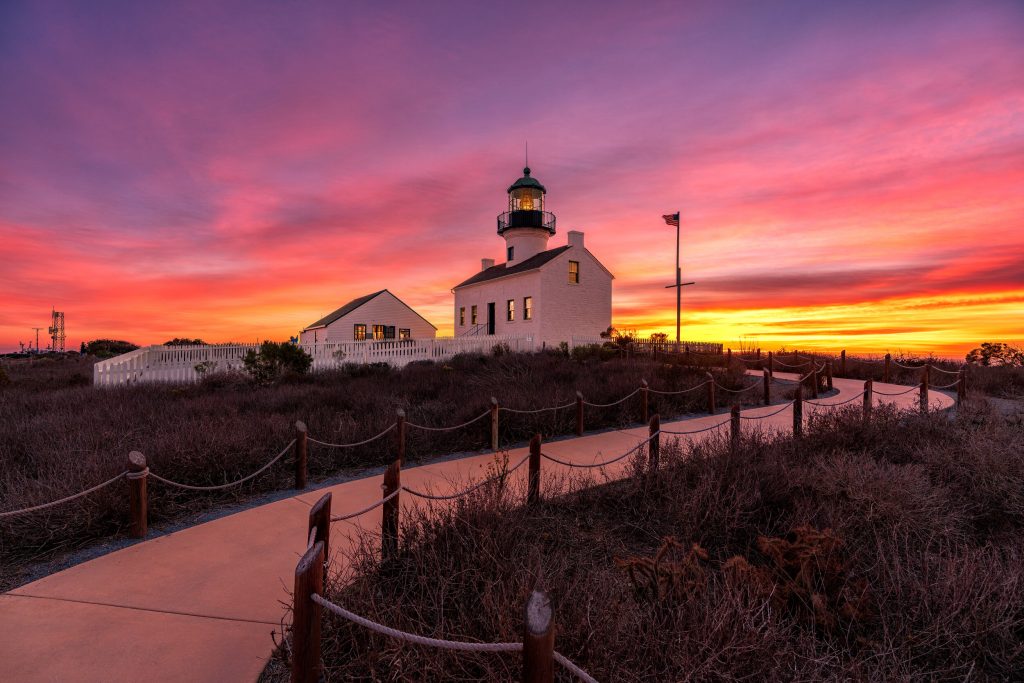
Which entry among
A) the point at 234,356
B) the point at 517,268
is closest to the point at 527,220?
the point at 517,268

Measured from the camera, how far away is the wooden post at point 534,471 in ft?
17.0

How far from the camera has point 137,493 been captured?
4.64 m

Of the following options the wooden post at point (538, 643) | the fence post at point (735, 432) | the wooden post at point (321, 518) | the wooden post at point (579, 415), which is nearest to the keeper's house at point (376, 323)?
the wooden post at point (579, 415)

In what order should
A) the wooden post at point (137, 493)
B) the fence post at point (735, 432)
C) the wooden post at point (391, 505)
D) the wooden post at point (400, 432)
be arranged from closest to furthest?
the wooden post at point (391, 505), the wooden post at point (137, 493), the fence post at point (735, 432), the wooden post at point (400, 432)

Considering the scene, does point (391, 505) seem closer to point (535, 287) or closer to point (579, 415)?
point (579, 415)

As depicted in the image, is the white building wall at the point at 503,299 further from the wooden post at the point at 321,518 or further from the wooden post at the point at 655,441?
the wooden post at the point at 321,518

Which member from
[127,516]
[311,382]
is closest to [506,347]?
[311,382]

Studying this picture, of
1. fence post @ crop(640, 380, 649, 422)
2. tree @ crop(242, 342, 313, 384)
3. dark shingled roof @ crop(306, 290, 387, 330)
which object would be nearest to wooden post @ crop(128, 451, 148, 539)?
fence post @ crop(640, 380, 649, 422)

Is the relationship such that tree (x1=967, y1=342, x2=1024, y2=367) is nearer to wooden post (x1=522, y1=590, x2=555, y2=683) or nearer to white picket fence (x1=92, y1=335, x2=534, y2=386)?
white picket fence (x1=92, y1=335, x2=534, y2=386)

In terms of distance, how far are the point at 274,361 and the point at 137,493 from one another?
1217 centimetres

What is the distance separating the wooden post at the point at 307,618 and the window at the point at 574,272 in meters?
26.5

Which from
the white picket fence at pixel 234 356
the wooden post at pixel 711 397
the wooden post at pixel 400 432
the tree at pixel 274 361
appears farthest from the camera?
the white picket fence at pixel 234 356

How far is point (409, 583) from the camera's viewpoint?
11.1ft

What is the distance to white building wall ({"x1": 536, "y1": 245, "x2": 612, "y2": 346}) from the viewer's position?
27.0 m
